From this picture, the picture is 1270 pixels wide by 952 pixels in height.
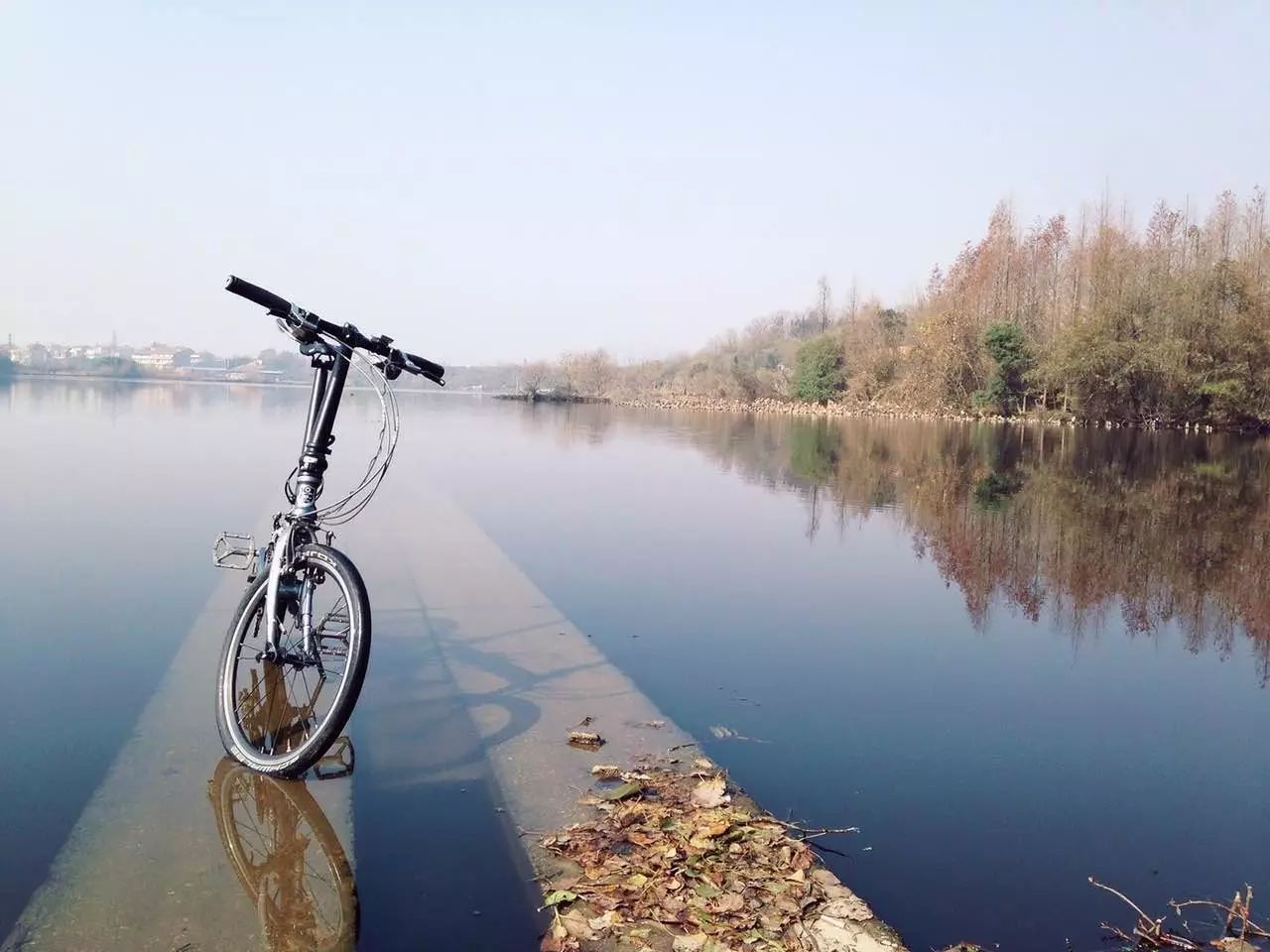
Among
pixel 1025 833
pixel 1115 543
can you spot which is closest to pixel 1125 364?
pixel 1115 543

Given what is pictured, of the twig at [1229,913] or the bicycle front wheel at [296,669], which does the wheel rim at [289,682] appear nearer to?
the bicycle front wheel at [296,669]

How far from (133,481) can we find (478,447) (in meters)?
8.70

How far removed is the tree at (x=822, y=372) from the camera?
53812 mm

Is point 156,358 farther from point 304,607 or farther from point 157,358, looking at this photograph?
point 304,607

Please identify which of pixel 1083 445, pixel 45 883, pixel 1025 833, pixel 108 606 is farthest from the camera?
pixel 1083 445

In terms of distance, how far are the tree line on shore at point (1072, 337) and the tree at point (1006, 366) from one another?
0.21 feet

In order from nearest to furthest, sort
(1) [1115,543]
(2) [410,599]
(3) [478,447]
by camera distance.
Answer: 1. (2) [410,599]
2. (1) [1115,543]
3. (3) [478,447]

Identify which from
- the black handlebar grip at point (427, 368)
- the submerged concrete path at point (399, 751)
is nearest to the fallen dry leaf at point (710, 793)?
the submerged concrete path at point (399, 751)

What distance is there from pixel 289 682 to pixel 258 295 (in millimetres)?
1742

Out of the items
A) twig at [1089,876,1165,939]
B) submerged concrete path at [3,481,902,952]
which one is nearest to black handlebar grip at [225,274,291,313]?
submerged concrete path at [3,481,902,952]

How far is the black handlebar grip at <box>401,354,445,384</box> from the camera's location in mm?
4203

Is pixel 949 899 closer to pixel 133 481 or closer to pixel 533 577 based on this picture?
pixel 533 577

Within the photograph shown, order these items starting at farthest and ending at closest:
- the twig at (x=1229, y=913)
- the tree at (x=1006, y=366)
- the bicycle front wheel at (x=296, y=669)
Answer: the tree at (x=1006, y=366)
the bicycle front wheel at (x=296, y=669)
the twig at (x=1229, y=913)

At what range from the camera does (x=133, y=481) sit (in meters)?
11.0
